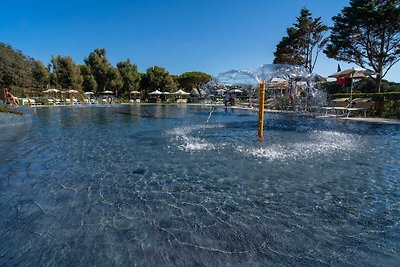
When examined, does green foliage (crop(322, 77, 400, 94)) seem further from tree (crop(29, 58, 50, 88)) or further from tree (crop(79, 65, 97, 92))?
tree (crop(29, 58, 50, 88))

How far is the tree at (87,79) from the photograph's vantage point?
56.3m

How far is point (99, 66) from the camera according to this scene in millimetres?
58188

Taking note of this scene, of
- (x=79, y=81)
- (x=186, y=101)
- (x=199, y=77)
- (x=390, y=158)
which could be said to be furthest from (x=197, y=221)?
(x=199, y=77)

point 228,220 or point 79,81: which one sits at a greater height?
point 79,81

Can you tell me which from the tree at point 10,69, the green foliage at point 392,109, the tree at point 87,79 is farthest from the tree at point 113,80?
the green foliage at point 392,109

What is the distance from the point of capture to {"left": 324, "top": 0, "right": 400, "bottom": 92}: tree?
76.0 feet

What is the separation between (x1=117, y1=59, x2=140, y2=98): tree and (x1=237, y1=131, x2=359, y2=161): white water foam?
184 ft

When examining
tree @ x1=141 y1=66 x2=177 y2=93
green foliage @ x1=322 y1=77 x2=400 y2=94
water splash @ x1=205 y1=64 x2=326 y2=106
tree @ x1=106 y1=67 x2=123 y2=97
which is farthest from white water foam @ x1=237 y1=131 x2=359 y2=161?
tree @ x1=106 y1=67 x2=123 y2=97

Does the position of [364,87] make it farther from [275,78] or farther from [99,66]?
[99,66]

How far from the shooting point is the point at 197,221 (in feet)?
11.9

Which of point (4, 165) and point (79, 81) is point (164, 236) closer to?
point (4, 165)

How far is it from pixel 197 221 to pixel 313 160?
4544 mm

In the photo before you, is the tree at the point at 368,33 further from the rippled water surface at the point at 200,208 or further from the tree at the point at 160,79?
the tree at the point at 160,79

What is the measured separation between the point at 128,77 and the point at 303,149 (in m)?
57.1
